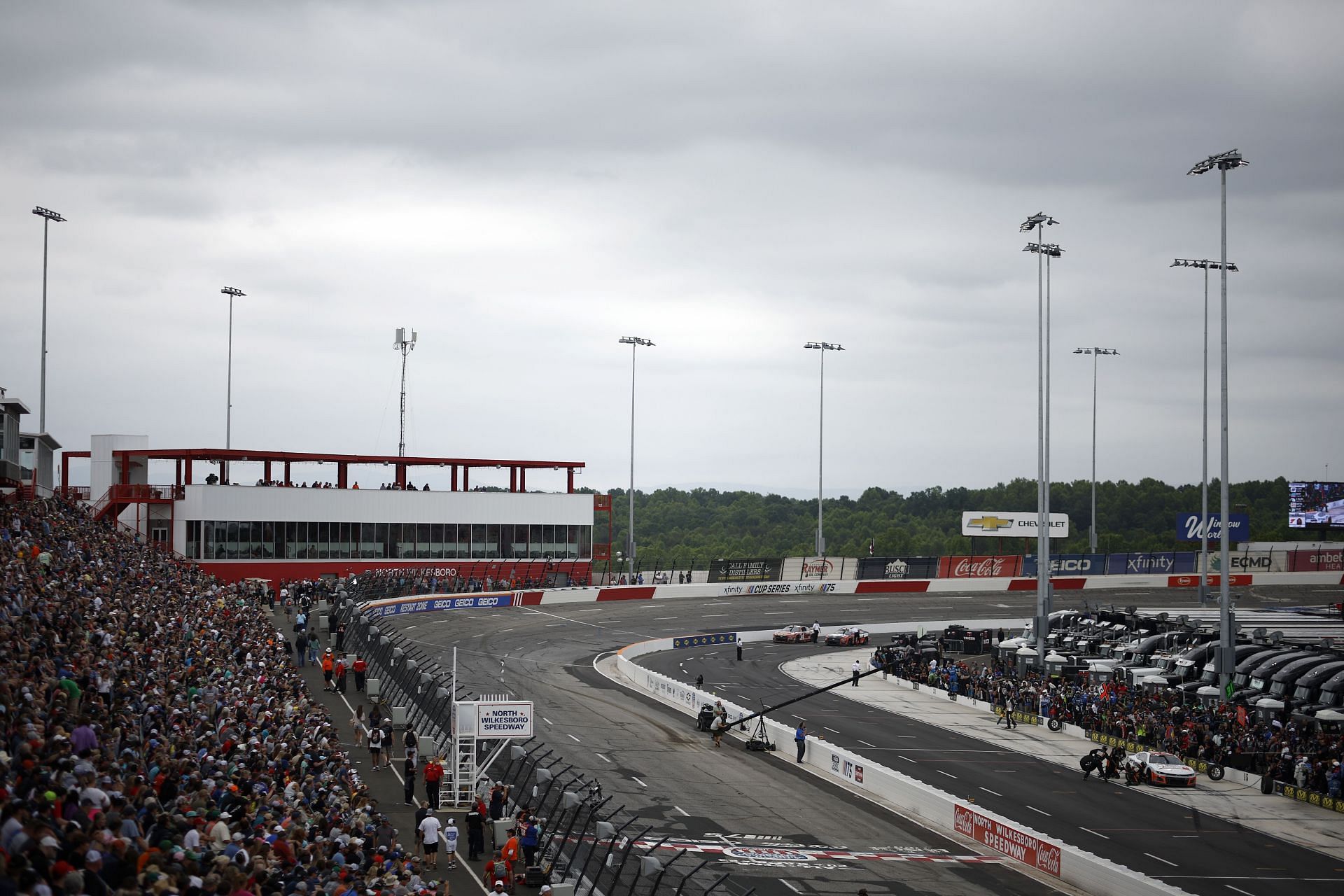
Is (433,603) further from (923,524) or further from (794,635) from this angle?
(923,524)

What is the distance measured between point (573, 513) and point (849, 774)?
51.8 metres

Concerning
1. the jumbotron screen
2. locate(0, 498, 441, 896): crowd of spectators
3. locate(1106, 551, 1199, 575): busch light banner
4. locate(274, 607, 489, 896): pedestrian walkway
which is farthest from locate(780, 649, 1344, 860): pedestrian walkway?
the jumbotron screen

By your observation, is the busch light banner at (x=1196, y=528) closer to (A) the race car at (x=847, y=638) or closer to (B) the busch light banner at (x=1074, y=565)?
(B) the busch light banner at (x=1074, y=565)

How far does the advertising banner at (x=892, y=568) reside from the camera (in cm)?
9288

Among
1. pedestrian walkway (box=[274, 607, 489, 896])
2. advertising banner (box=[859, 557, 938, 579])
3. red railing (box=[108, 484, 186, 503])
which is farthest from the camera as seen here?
advertising banner (box=[859, 557, 938, 579])

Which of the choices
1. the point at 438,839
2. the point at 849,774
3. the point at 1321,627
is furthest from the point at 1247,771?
the point at 1321,627

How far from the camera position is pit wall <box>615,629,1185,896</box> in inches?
966

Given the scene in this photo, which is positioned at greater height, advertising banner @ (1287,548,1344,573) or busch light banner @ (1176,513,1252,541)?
busch light banner @ (1176,513,1252,541)

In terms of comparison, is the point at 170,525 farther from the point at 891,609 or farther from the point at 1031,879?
the point at 1031,879

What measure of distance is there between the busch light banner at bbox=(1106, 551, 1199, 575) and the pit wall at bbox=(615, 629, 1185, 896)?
61287mm

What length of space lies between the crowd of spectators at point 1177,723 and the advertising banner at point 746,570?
3466 cm

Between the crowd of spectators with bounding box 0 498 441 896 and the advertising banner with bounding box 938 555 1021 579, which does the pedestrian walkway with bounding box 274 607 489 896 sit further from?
the advertising banner with bounding box 938 555 1021 579

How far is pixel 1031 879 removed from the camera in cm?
2605

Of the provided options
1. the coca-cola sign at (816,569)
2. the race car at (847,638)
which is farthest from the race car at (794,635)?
the coca-cola sign at (816,569)
